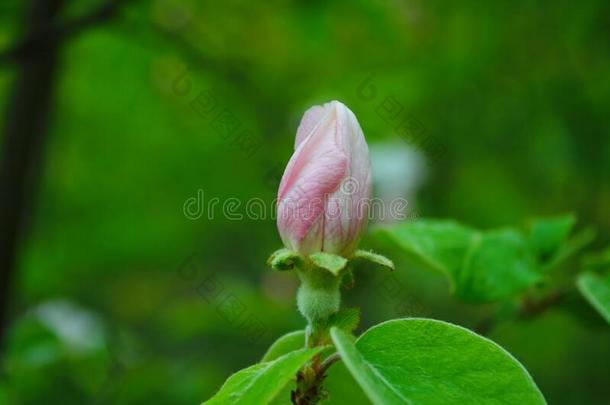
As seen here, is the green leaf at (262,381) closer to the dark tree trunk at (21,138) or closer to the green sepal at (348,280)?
the green sepal at (348,280)

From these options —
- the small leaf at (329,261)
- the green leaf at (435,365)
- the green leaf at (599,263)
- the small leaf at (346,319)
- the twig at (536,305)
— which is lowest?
the green leaf at (435,365)

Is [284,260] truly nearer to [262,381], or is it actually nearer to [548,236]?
[262,381]

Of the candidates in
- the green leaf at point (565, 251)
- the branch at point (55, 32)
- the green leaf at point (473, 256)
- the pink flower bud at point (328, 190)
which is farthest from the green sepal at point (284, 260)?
the branch at point (55, 32)

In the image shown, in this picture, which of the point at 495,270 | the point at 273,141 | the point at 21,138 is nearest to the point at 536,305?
the point at 495,270

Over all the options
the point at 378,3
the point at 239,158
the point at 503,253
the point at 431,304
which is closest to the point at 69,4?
the point at 378,3

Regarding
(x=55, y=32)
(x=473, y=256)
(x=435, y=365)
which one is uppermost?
(x=55, y=32)

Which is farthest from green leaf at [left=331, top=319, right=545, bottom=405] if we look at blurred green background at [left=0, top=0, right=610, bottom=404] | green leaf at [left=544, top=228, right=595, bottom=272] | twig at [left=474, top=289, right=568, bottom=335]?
blurred green background at [left=0, top=0, right=610, bottom=404]
